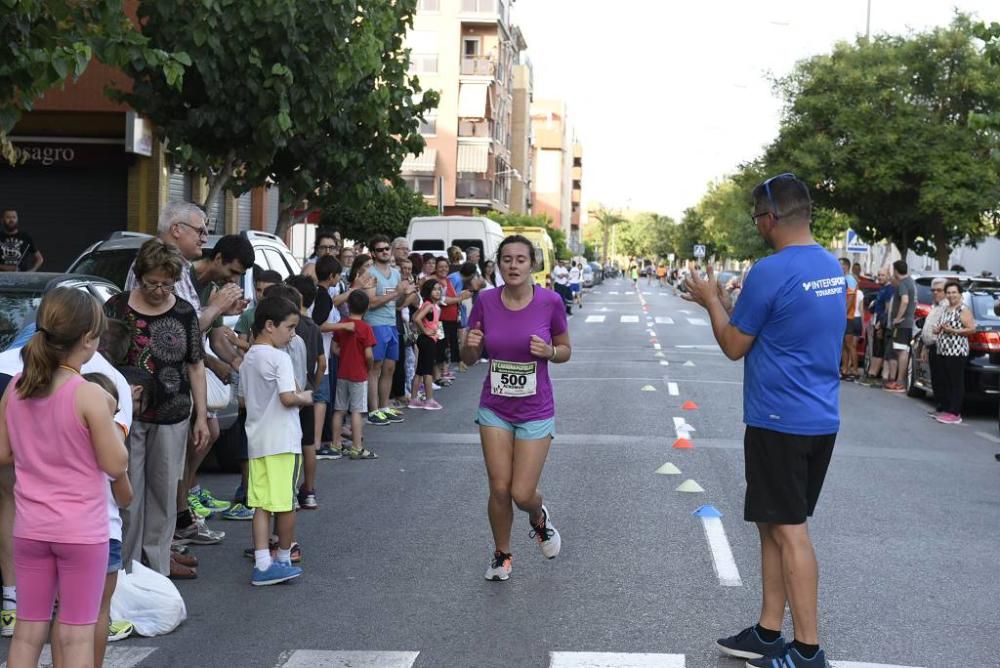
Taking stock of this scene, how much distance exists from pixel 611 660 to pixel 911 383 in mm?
14496

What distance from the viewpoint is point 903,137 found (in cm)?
3603

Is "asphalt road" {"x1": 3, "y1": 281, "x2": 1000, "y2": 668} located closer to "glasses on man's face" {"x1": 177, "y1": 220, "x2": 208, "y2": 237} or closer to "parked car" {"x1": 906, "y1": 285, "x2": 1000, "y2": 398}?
"glasses on man's face" {"x1": 177, "y1": 220, "x2": 208, "y2": 237}

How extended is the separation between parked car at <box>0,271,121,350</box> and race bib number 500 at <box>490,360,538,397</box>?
221 cm

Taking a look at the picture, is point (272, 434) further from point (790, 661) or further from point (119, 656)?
point (790, 661)

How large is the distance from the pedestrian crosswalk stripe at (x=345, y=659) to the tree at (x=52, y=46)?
17.6 feet

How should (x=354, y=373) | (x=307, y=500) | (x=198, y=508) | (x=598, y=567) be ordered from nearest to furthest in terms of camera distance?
(x=598, y=567)
(x=198, y=508)
(x=307, y=500)
(x=354, y=373)

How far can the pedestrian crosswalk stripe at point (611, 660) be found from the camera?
586 cm

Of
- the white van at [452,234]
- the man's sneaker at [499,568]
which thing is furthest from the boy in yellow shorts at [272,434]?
the white van at [452,234]

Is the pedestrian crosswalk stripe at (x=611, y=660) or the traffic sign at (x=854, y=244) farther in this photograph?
the traffic sign at (x=854, y=244)

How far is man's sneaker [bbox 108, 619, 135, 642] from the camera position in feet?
20.6

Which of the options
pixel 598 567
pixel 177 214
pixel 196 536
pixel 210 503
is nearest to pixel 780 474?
pixel 598 567

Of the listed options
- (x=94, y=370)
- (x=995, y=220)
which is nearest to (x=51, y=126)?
(x=94, y=370)

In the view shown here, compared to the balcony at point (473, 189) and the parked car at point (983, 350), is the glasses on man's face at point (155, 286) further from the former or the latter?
the balcony at point (473, 189)

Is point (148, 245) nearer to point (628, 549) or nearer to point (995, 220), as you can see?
point (628, 549)
